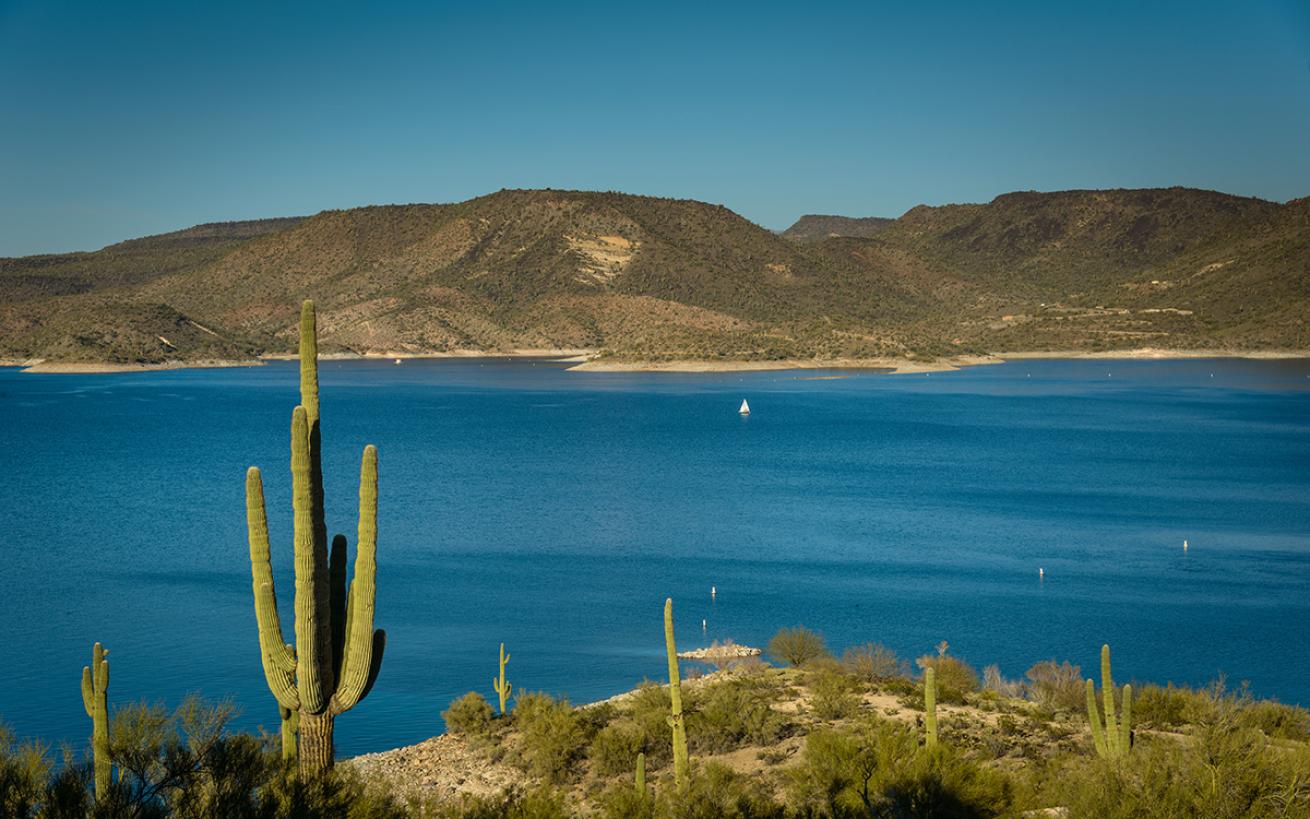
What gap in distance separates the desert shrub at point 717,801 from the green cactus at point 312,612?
152 inches

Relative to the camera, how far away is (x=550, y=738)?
20.7 metres

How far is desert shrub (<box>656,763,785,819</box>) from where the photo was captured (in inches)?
611

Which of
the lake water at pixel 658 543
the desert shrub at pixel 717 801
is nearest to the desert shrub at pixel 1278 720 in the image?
the desert shrub at pixel 717 801

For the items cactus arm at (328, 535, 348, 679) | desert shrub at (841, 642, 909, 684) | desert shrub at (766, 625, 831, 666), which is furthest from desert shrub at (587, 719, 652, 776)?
desert shrub at (766, 625, 831, 666)

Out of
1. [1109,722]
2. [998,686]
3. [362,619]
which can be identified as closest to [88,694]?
[362,619]

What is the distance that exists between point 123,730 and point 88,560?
3229cm

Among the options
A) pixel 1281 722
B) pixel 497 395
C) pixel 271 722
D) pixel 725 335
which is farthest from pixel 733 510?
pixel 725 335

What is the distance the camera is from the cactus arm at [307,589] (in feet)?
51.3

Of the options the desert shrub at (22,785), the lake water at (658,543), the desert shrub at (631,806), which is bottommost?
the lake water at (658,543)

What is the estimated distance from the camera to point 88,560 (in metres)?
45.4

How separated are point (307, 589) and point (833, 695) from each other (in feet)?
33.4

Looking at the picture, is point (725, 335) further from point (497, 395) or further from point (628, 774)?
point (628, 774)

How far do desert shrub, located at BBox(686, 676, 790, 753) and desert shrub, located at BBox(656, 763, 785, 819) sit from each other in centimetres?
278

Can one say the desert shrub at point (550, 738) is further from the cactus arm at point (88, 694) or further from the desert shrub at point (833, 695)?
the cactus arm at point (88, 694)
